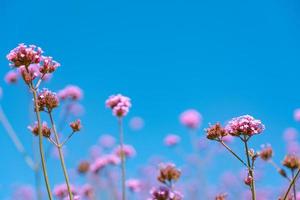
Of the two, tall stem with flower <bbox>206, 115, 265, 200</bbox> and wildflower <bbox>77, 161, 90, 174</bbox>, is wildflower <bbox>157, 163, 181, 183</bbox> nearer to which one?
tall stem with flower <bbox>206, 115, 265, 200</bbox>

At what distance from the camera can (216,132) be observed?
4.29 meters

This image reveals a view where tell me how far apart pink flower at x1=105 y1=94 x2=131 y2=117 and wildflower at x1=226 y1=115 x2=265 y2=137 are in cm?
145

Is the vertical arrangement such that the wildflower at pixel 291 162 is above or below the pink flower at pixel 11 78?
below

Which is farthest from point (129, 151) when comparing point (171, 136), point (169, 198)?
point (169, 198)

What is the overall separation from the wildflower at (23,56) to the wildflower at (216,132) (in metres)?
1.57

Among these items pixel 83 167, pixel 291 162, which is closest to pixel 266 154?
pixel 291 162

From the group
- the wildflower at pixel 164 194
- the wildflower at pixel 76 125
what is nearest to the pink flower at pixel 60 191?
the wildflower at pixel 76 125

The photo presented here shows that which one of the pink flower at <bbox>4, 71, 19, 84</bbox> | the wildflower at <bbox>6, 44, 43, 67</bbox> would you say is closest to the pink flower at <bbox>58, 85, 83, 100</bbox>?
the pink flower at <bbox>4, 71, 19, 84</bbox>

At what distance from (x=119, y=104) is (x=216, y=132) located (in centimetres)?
140

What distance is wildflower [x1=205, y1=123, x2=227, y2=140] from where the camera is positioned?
14.1ft

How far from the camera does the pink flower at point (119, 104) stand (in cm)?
538

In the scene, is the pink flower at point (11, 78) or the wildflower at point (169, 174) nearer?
the wildflower at point (169, 174)

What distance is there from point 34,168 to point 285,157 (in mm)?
2952

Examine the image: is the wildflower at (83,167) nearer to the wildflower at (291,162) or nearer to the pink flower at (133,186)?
the pink flower at (133,186)
